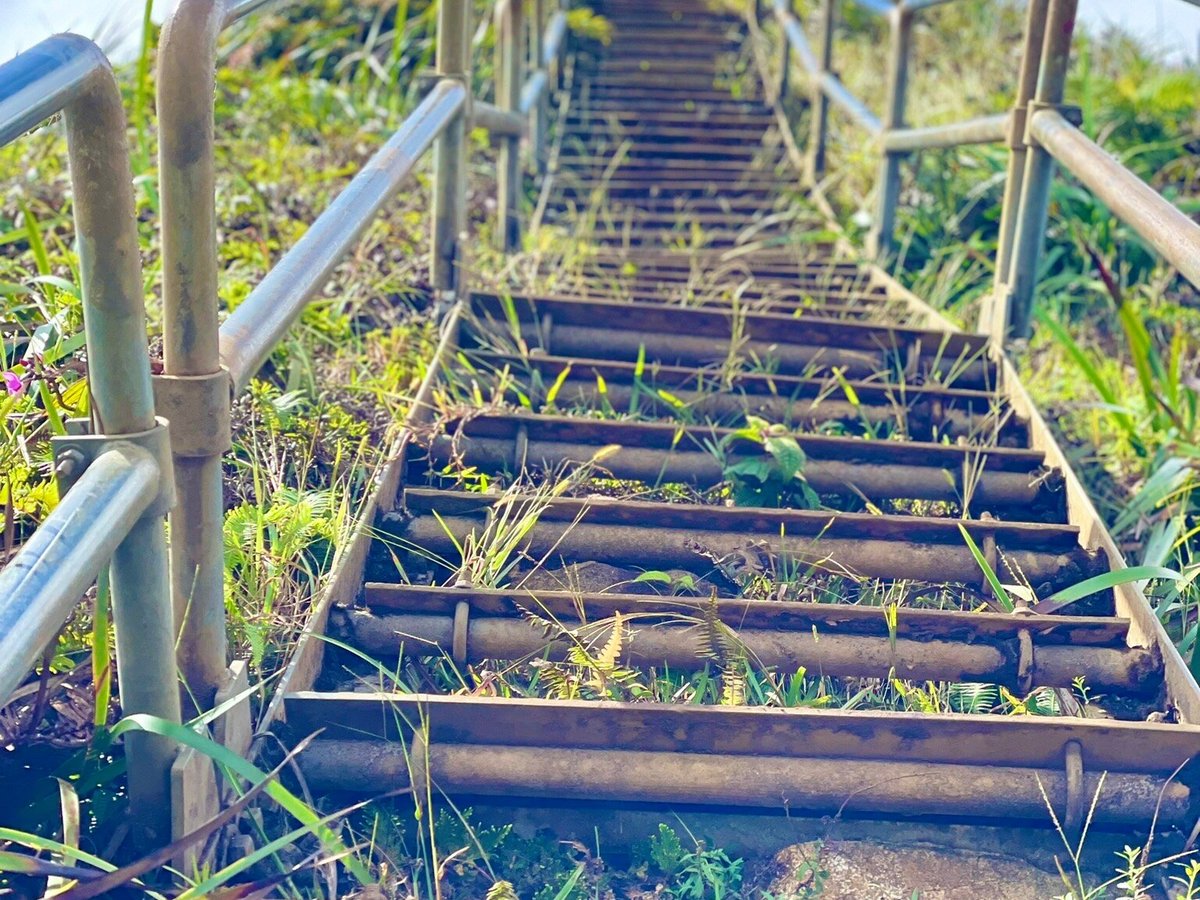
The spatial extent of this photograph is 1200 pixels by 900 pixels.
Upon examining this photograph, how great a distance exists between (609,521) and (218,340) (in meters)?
0.95

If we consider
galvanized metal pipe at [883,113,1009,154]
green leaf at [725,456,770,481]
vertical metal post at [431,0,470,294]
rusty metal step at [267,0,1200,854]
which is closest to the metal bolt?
rusty metal step at [267,0,1200,854]

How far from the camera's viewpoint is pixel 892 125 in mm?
4508

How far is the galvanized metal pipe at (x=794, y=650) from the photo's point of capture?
2.01m

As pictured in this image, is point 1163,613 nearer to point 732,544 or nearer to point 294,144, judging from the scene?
point 732,544

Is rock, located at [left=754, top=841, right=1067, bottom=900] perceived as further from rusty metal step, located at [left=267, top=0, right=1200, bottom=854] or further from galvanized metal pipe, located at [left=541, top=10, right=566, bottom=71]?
galvanized metal pipe, located at [left=541, top=10, right=566, bottom=71]

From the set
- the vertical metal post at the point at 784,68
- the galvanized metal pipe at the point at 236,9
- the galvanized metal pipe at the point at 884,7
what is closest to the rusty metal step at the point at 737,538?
the galvanized metal pipe at the point at 236,9

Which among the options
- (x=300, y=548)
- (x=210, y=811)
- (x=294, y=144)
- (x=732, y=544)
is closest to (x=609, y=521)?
(x=732, y=544)

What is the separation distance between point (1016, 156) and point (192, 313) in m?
2.35

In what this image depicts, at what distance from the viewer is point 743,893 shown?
1.67 meters

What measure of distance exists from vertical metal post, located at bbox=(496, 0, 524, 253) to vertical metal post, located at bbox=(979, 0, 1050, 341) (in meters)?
1.62

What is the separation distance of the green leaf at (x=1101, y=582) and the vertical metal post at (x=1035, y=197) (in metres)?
1.12

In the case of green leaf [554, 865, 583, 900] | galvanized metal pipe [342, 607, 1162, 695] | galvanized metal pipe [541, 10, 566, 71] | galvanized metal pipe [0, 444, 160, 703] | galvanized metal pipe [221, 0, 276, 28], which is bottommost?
green leaf [554, 865, 583, 900]

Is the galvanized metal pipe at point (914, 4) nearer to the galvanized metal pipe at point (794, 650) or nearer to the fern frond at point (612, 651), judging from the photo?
the galvanized metal pipe at point (794, 650)

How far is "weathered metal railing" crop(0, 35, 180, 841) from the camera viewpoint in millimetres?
1179
